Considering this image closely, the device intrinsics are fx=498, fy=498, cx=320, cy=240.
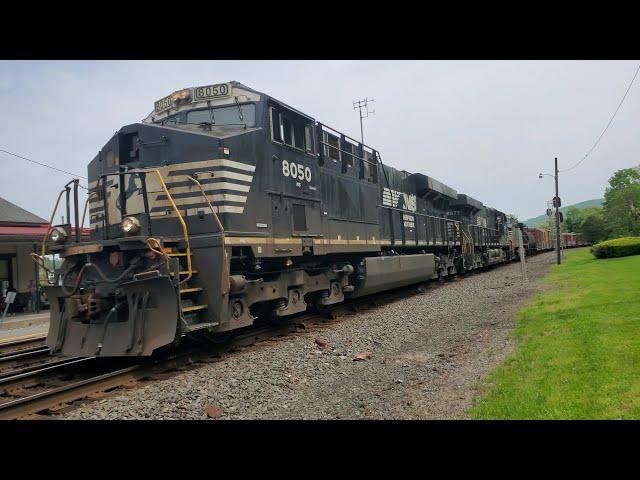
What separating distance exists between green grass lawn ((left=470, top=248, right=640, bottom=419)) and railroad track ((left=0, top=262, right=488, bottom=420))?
418 cm

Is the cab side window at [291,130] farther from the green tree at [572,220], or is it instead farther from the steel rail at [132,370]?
the green tree at [572,220]

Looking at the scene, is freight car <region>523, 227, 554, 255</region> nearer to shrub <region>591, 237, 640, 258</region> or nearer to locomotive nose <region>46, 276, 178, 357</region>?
shrub <region>591, 237, 640, 258</region>

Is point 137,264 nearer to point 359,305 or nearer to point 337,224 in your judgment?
point 337,224

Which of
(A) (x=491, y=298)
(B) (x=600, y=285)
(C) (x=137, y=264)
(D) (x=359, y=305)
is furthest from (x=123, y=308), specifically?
(B) (x=600, y=285)

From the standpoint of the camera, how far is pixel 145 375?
661 cm

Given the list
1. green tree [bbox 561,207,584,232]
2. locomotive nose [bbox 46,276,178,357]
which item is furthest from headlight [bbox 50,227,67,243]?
green tree [bbox 561,207,584,232]

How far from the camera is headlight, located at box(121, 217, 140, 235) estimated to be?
690 cm

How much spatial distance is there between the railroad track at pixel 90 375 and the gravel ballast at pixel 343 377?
1.08 feet

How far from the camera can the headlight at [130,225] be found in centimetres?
690

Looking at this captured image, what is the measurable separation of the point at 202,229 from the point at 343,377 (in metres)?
3.11

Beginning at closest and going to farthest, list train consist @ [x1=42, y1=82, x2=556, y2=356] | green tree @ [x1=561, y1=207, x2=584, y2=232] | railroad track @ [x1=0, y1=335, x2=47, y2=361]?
train consist @ [x1=42, y1=82, x2=556, y2=356] → railroad track @ [x1=0, y1=335, x2=47, y2=361] → green tree @ [x1=561, y1=207, x2=584, y2=232]

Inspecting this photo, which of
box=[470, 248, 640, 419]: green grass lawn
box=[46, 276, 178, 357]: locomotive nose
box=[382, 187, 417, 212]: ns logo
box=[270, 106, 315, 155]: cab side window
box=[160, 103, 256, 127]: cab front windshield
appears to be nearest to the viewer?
box=[470, 248, 640, 419]: green grass lawn

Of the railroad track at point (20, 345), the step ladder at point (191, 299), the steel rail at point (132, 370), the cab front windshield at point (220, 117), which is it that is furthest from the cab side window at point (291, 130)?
the railroad track at point (20, 345)

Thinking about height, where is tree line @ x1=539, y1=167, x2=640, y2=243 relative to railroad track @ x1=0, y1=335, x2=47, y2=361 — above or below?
above
